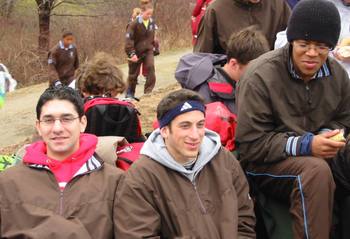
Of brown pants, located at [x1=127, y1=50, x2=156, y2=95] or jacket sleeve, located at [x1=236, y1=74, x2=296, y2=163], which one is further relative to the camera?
brown pants, located at [x1=127, y1=50, x2=156, y2=95]

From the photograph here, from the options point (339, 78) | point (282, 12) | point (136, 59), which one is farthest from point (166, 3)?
point (339, 78)

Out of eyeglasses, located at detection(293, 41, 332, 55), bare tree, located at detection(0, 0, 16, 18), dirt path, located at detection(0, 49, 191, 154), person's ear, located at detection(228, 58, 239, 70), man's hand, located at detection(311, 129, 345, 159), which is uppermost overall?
eyeglasses, located at detection(293, 41, 332, 55)

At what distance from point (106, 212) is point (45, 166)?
43cm

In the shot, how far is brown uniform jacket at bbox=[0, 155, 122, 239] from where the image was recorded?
112 inches

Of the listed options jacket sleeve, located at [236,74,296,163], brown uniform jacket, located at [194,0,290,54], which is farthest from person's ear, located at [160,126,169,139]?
brown uniform jacket, located at [194,0,290,54]

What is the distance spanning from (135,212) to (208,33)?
8.38 ft

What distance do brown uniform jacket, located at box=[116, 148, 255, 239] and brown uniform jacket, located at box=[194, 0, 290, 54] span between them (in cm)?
216

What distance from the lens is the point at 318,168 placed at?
3.20m

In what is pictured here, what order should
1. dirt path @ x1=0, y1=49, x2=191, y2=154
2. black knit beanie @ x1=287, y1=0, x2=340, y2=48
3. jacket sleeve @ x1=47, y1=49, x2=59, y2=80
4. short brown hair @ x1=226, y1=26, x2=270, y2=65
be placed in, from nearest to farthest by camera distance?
1. black knit beanie @ x1=287, y1=0, x2=340, y2=48
2. short brown hair @ x1=226, y1=26, x2=270, y2=65
3. dirt path @ x1=0, y1=49, x2=191, y2=154
4. jacket sleeve @ x1=47, y1=49, x2=59, y2=80

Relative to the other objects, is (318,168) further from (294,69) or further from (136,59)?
(136,59)

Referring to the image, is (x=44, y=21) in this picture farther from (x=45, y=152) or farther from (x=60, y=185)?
(x=60, y=185)

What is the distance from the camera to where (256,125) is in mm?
3438

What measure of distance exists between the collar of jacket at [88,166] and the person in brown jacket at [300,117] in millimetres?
946

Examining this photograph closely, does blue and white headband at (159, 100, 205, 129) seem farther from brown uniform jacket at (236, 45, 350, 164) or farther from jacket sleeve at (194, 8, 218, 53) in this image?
jacket sleeve at (194, 8, 218, 53)
